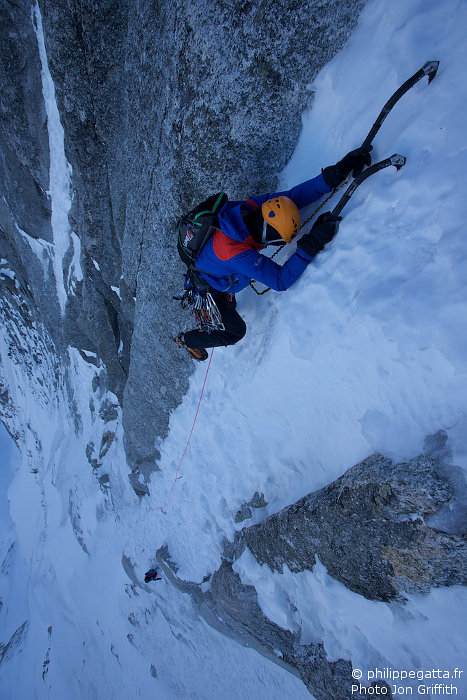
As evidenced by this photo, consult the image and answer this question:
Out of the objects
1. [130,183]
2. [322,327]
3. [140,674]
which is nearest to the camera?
[322,327]

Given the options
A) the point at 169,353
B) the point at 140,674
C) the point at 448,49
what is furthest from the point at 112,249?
the point at 140,674

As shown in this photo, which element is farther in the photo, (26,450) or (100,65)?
(26,450)

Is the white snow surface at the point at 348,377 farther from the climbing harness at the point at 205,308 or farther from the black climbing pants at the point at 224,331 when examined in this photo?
the climbing harness at the point at 205,308

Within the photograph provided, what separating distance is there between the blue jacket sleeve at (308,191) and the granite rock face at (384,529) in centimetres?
242

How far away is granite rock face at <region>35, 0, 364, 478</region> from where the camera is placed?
3088mm

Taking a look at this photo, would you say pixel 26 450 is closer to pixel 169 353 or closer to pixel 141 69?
pixel 169 353

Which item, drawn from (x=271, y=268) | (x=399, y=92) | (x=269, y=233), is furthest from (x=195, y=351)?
(x=399, y=92)

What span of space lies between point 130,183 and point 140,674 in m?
10.5

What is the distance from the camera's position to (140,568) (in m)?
8.30

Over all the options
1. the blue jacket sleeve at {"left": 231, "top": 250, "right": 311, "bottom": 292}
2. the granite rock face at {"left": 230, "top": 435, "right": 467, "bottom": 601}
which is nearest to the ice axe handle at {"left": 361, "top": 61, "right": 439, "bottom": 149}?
the blue jacket sleeve at {"left": 231, "top": 250, "right": 311, "bottom": 292}

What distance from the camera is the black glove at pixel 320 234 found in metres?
3.05

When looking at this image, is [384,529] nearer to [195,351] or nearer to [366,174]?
[366,174]

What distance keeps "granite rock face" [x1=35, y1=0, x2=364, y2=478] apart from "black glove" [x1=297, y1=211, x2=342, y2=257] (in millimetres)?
726

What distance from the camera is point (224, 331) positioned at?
431cm
